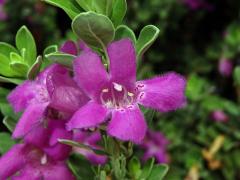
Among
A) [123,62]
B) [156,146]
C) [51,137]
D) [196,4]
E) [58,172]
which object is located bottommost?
[156,146]

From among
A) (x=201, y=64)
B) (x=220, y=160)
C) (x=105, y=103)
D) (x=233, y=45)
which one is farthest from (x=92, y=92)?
(x=201, y=64)

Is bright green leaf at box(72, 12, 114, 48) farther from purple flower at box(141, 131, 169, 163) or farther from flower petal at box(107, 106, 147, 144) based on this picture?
purple flower at box(141, 131, 169, 163)

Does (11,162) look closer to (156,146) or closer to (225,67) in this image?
(156,146)

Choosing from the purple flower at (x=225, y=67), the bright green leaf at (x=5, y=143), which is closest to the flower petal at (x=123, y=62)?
the bright green leaf at (x=5, y=143)

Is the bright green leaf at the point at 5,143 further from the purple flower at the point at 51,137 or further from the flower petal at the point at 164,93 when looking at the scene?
the flower petal at the point at 164,93

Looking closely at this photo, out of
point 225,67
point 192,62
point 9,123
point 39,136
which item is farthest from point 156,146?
point 39,136

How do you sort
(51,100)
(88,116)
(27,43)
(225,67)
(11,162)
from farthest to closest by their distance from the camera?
(225,67) → (27,43) → (11,162) → (51,100) → (88,116)
